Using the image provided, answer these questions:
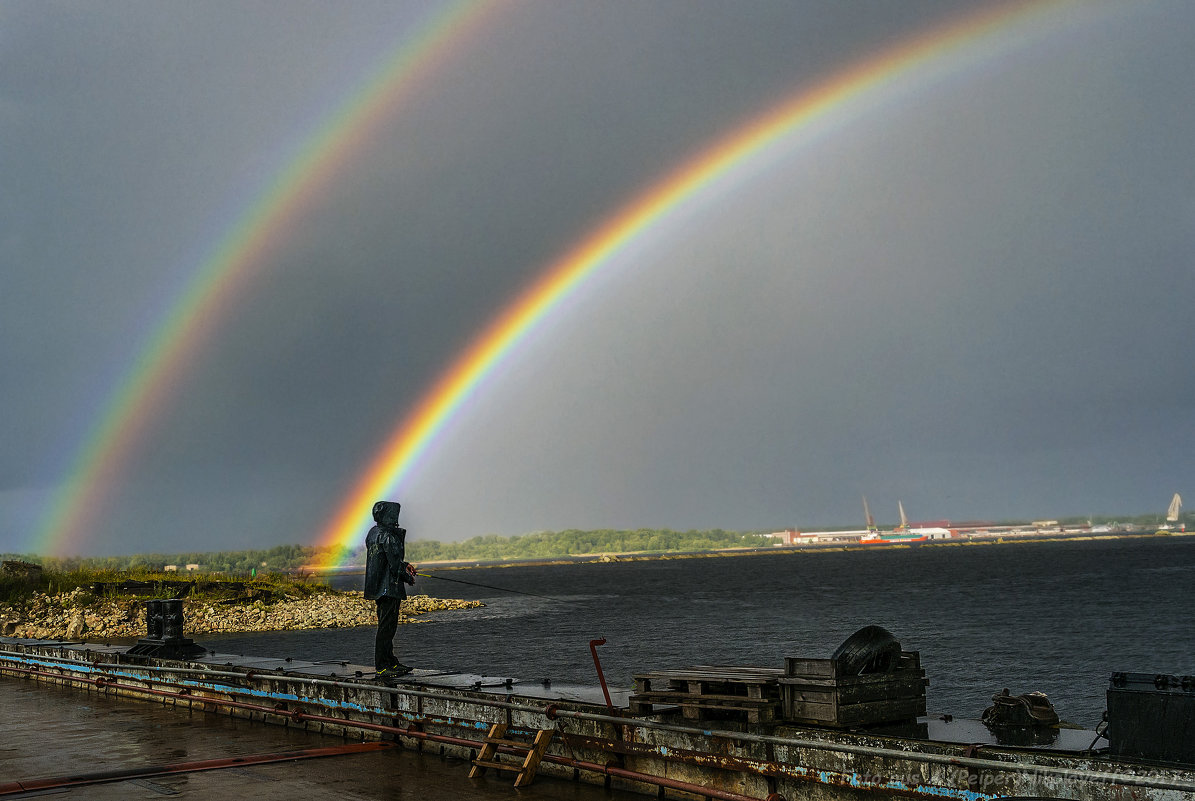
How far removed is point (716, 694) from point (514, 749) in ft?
9.80

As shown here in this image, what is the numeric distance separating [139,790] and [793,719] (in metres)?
7.51

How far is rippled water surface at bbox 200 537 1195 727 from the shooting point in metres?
47.3

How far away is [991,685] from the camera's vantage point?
139 ft

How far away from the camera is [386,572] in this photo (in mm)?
16609

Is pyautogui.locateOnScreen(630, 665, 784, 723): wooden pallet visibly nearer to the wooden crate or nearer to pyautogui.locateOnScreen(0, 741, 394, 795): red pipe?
the wooden crate

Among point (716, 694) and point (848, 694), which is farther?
point (716, 694)

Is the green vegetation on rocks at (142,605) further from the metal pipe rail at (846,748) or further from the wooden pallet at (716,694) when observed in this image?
the wooden pallet at (716,694)

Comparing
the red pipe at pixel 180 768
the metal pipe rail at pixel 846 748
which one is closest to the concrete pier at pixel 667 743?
the metal pipe rail at pixel 846 748

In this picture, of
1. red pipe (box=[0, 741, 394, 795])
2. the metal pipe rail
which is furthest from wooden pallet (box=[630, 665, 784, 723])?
red pipe (box=[0, 741, 394, 795])

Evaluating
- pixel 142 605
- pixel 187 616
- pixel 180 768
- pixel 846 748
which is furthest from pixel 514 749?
pixel 187 616

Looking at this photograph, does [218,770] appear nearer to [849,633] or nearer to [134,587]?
[849,633]

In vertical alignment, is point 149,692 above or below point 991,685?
above

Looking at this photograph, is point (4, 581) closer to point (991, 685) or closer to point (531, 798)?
point (991, 685)

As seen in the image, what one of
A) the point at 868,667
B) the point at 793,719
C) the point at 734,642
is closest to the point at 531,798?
the point at 793,719
